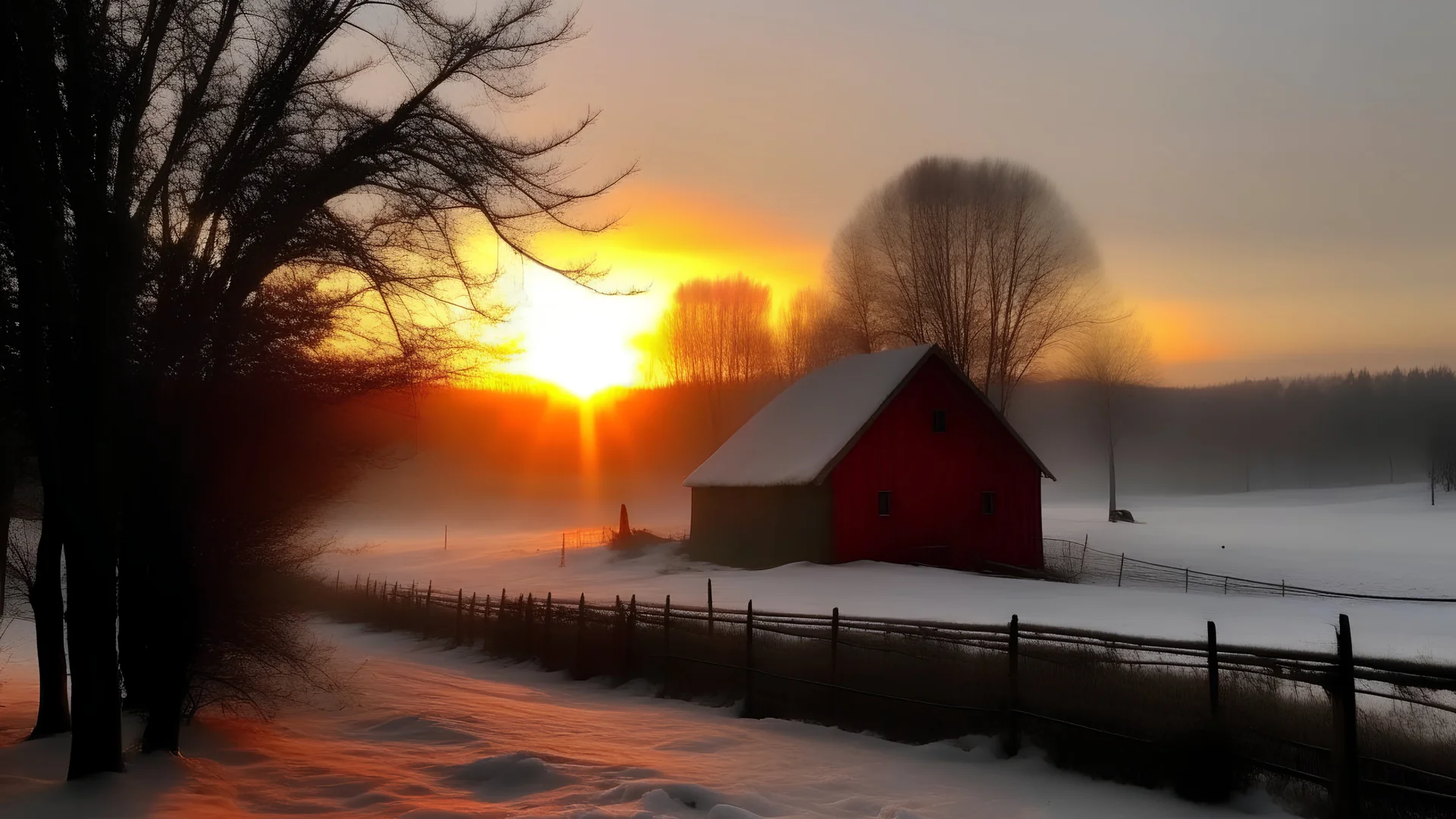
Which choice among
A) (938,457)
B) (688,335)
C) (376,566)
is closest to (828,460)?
(938,457)

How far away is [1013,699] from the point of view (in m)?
10.3

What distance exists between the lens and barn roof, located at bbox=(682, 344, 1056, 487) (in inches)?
1192

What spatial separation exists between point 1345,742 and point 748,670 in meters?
7.57

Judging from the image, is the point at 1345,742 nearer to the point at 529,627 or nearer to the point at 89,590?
the point at 89,590

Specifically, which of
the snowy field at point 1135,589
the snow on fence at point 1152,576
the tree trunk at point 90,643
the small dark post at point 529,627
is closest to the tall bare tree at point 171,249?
the tree trunk at point 90,643

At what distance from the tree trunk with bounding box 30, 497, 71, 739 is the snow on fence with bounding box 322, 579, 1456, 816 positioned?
7722 mm

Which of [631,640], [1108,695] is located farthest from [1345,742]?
[631,640]

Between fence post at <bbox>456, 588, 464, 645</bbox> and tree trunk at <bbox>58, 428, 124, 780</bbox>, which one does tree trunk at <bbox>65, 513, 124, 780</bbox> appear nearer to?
tree trunk at <bbox>58, 428, 124, 780</bbox>

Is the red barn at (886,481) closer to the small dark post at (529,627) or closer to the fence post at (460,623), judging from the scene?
the fence post at (460,623)

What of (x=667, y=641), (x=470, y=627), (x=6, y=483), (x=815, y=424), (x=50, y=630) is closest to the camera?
(x=50, y=630)

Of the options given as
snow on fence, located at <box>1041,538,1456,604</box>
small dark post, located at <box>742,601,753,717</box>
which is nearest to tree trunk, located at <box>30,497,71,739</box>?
small dark post, located at <box>742,601,753,717</box>

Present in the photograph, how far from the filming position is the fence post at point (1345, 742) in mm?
7359

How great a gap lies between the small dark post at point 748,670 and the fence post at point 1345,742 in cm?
725

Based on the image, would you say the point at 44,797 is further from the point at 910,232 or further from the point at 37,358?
the point at 910,232
